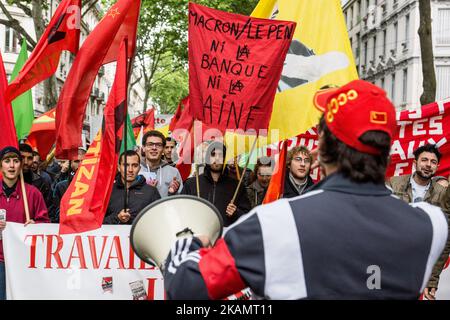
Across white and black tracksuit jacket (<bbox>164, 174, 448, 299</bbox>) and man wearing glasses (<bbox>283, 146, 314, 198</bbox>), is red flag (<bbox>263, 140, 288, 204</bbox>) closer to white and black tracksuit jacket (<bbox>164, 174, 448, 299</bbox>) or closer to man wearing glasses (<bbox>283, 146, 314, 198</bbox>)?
man wearing glasses (<bbox>283, 146, 314, 198</bbox>)

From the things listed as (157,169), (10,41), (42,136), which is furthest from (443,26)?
(157,169)

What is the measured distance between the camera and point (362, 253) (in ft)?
7.22

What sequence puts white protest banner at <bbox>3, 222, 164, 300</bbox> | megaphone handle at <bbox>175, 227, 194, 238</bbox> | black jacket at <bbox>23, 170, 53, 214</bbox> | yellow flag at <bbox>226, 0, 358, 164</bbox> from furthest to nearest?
black jacket at <bbox>23, 170, 53, 214</bbox>, yellow flag at <bbox>226, 0, 358, 164</bbox>, white protest banner at <bbox>3, 222, 164, 300</bbox>, megaphone handle at <bbox>175, 227, 194, 238</bbox>

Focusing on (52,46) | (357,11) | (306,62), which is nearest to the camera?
(52,46)

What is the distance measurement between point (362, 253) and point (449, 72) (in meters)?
→ 37.6

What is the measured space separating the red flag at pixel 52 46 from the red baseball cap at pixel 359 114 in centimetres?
543

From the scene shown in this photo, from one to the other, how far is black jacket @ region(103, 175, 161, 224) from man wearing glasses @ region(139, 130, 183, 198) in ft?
3.47

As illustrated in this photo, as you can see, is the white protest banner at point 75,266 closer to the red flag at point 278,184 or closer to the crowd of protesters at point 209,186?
the crowd of protesters at point 209,186

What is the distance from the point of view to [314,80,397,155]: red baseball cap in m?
2.26

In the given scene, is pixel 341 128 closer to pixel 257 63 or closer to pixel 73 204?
pixel 73 204

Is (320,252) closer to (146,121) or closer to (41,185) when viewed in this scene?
(41,185)

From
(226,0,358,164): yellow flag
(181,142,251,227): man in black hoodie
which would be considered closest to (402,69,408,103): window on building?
(226,0,358,164): yellow flag

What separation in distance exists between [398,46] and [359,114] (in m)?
41.0

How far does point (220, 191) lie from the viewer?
704cm
